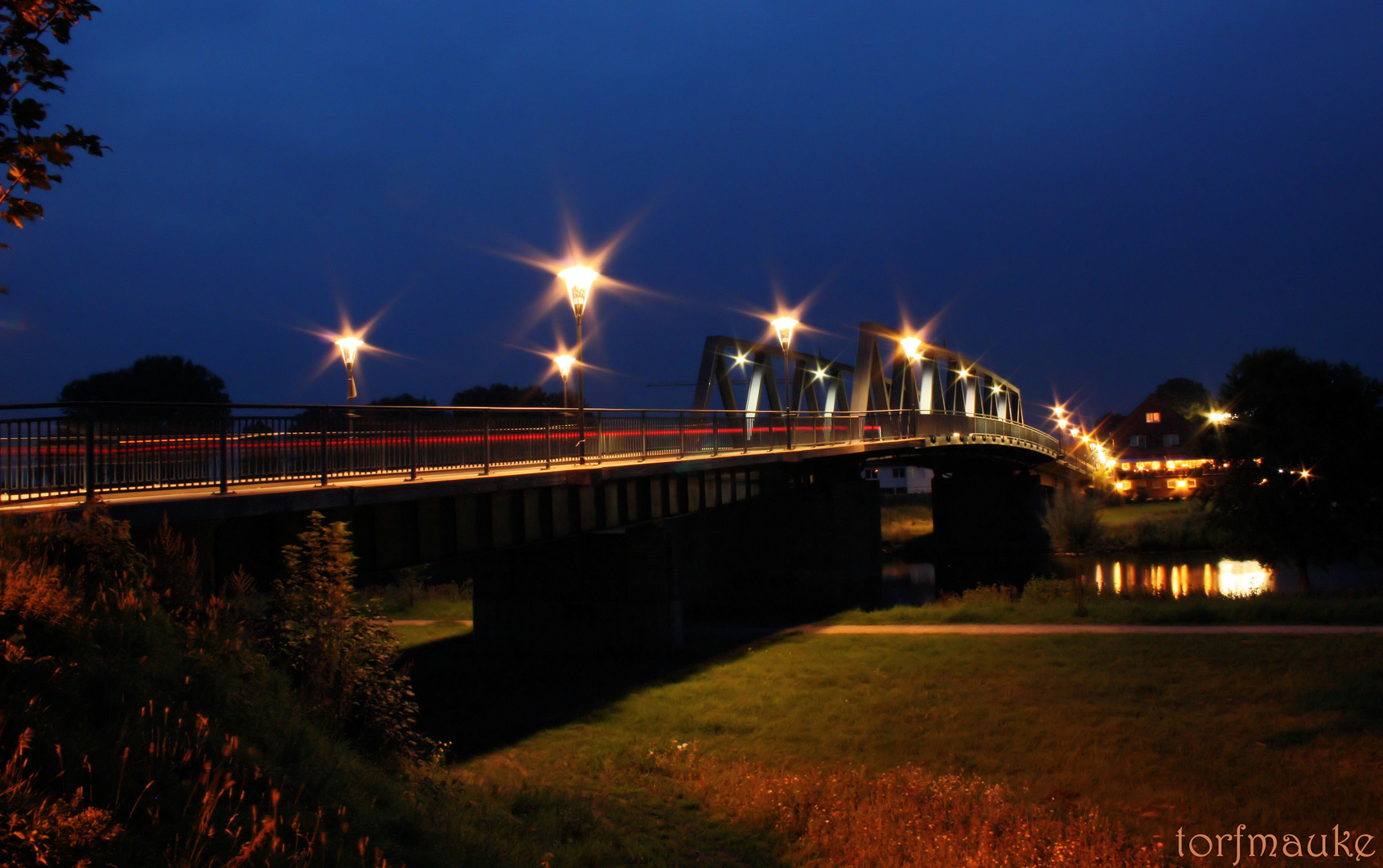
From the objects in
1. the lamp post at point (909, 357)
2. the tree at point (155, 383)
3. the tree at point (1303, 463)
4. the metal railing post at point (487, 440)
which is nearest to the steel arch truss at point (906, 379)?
the lamp post at point (909, 357)

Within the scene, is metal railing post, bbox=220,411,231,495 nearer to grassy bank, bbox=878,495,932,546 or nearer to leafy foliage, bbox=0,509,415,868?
leafy foliage, bbox=0,509,415,868

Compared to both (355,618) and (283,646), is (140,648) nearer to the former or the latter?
(283,646)

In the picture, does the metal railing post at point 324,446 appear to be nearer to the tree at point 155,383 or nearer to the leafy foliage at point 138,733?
the leafy foliage at point 138,733

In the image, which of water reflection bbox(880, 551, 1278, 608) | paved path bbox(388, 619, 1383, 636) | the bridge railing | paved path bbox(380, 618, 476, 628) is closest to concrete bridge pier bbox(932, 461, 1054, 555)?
water reflection bbox(880, 551, 1278, 608)

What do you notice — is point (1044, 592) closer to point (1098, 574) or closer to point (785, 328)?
point (785, 328)

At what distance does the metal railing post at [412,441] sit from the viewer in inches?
590

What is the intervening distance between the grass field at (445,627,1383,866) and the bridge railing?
17.9 feet

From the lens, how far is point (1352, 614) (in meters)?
21.8

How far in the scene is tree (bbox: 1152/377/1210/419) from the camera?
1683 inches

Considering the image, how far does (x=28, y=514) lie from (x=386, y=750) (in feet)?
14.5

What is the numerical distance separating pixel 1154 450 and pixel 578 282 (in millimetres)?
112355

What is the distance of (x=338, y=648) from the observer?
32.2 feet

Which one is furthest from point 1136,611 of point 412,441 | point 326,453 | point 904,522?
point 904,522

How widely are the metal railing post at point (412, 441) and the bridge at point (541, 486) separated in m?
0.05
